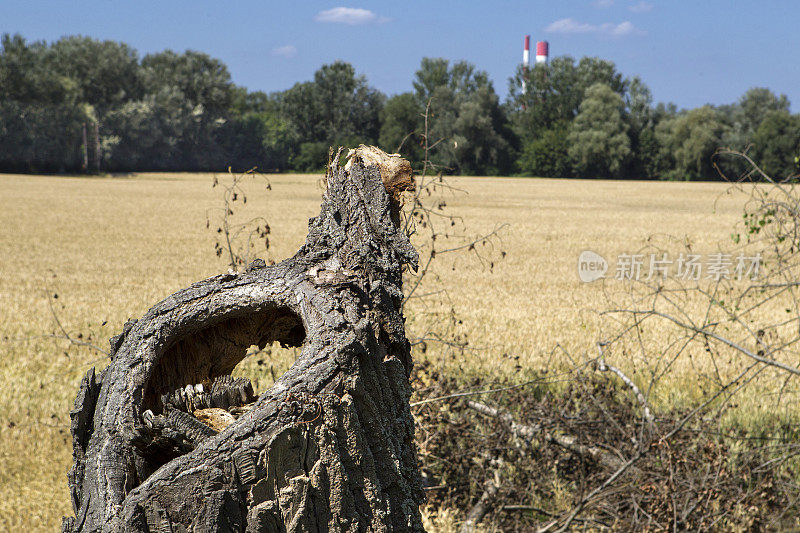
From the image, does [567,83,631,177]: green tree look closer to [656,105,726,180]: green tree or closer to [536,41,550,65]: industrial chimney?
[656,105,726,180]: green tree

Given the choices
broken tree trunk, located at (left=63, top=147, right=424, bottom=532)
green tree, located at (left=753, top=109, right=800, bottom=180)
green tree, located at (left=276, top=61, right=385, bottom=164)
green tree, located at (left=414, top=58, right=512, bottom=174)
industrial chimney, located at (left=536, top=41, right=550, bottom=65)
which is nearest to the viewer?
broken tree trunk, located at (left=63, top=147, right=424, bottom=532)

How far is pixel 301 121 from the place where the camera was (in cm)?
4878

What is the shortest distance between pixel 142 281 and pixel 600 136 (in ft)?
199

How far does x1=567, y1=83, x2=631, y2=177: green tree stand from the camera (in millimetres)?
66875

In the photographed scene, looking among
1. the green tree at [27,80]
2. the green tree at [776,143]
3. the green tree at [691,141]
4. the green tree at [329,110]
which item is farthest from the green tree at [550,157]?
the green tree at [27,80]

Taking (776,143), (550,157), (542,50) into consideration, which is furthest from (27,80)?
(542,50)

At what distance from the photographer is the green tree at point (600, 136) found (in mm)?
66875

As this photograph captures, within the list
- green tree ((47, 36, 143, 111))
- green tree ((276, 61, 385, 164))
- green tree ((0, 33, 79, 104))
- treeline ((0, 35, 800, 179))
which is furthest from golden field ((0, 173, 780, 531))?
green tree ((47, 36, 143, 111))

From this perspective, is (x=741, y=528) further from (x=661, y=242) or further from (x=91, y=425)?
(x=661, y=242)

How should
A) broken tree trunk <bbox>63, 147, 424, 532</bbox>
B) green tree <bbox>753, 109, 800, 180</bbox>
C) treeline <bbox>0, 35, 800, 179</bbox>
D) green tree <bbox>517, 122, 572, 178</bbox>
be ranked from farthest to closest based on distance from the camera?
green tree <bbox>517, 122, 572, 178</bbox> < treeline <bbox>0, 35, 800, 179</bbox> < green tree <bbox>753, 109, 800, 180</bbox> < broken tree trunk <bbox>63, 147, 424, 532</bbox>

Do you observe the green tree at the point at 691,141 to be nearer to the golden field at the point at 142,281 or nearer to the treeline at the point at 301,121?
the treeline at the point at 301,121

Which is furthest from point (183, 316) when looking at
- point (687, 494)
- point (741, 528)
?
point (741, 528)

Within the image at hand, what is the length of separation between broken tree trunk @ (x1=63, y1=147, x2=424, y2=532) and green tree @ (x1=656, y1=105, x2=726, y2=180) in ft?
201

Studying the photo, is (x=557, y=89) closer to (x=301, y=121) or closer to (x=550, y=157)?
(x=550, y=157)
